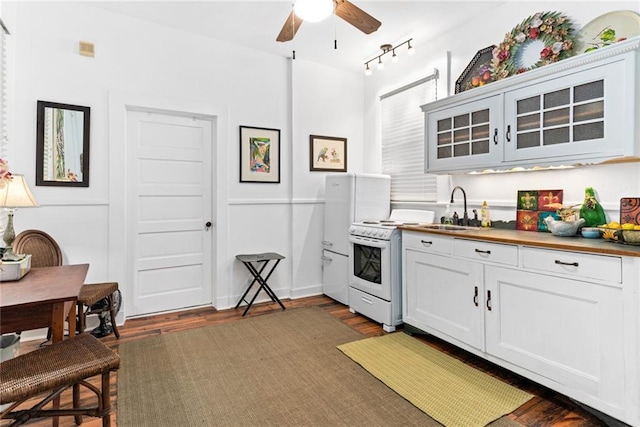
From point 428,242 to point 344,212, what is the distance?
1.28m

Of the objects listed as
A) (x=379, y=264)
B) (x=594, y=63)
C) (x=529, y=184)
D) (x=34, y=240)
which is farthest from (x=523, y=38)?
(x=34, y=240)

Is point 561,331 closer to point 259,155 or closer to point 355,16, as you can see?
A: point 355,16

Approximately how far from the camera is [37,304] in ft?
5.01

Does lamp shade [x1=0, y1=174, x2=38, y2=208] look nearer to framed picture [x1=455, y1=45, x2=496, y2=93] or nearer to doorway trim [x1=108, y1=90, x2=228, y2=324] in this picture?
doorway trim [x1=108, y1=90, x2=228, y2=324]

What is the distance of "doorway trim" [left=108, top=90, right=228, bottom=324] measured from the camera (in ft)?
10.7

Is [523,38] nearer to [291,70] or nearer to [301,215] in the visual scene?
[291,70]

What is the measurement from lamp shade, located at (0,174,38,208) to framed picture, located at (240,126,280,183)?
1.97 meters

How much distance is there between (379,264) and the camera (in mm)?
3281

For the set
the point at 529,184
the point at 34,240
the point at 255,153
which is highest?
the point at 255,153

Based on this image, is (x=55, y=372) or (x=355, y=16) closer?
(x=55, y=372)

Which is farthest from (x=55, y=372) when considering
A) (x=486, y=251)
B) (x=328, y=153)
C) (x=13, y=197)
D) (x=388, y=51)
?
(x=388, y=51)

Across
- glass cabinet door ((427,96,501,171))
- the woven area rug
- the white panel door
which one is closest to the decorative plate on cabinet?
glass cabinet door ((427,96,501,171))

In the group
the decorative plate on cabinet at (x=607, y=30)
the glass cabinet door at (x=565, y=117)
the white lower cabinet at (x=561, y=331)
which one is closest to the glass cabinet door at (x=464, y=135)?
the glass cabinet door at (x=565, y=117)

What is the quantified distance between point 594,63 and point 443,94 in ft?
5.03
